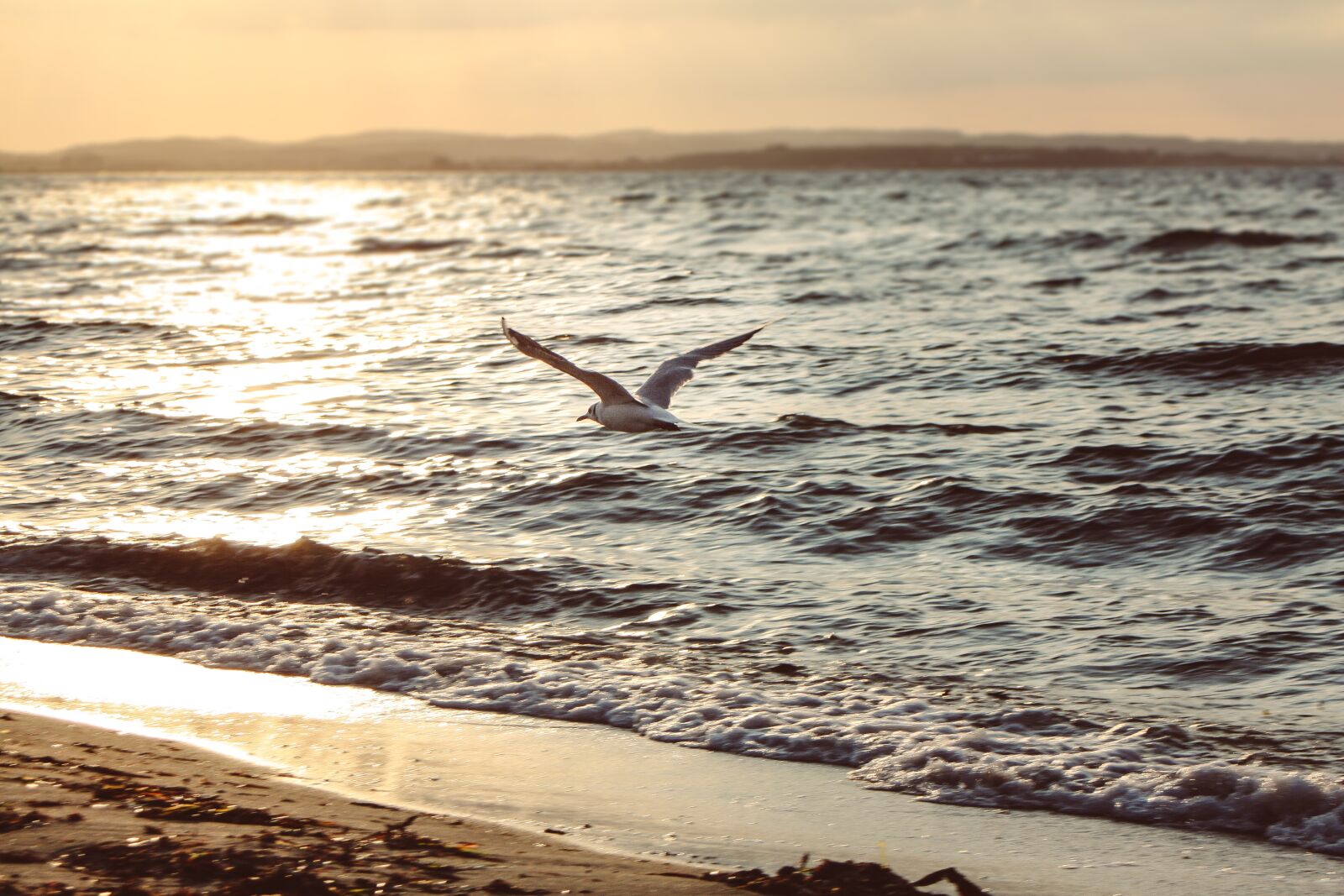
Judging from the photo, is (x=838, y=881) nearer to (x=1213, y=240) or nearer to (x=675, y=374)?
(x=675, y=374)

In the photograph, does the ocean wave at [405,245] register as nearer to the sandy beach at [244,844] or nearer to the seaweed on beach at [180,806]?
the sandy beach at [244,844]

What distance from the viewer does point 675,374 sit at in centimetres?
1284

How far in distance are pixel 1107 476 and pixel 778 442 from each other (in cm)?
363

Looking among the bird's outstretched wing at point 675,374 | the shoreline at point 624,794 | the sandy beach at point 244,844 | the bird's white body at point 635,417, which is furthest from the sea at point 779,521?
the sandy beach at point 244,844

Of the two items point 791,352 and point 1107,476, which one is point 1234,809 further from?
point 791,352

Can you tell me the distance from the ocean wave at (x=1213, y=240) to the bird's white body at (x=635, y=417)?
30.8 meters

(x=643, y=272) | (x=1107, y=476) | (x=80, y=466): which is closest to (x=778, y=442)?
(x=1107, y=476)

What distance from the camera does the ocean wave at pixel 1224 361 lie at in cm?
1948

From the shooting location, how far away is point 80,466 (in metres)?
16.0

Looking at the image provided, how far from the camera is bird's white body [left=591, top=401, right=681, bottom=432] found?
37.4 ft

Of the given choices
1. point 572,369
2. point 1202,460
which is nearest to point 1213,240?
point 1202,460

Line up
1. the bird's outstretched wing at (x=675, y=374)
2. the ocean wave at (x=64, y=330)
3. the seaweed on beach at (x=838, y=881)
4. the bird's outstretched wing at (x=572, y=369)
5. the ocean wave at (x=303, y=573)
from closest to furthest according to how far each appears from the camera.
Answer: the seaweed on beach at (x=838, y=881) → the bird's outstretched wing at (x=572, y=369) → the ocean wave at (x=303, y=573) → the bird's outstretched wing at (x=675, y=374) → the ocean wave at (x=64, y=330)

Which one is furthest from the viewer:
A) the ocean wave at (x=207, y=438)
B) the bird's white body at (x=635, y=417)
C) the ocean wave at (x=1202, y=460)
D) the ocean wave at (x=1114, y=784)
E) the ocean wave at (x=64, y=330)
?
the ocean wave at (x=64, y=330)

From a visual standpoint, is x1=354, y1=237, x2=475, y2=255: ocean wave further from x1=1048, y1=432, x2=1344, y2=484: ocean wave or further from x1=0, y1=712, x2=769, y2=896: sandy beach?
x1=0, y1=712, x2=769, y2=896: sandy beach
